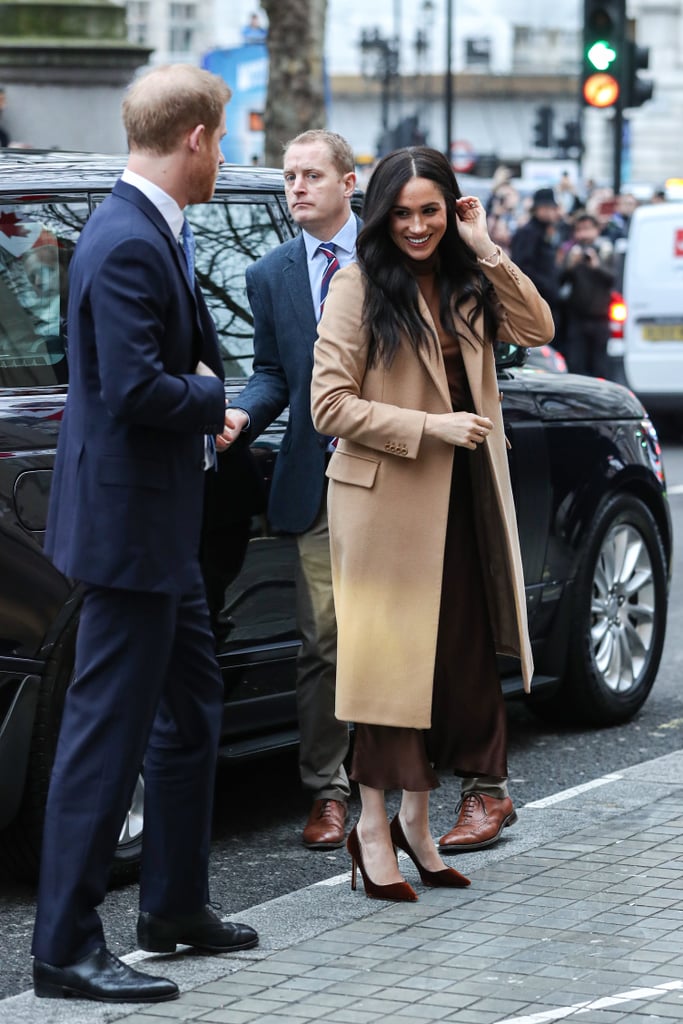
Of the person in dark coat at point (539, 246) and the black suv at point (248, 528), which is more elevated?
the person in dark coat at point (539, 246)

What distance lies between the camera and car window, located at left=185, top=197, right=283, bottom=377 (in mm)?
5578

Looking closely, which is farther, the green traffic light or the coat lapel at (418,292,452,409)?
the green traffic light

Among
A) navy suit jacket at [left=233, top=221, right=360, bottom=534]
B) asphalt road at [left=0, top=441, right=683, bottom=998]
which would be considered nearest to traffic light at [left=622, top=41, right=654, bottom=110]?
asphalt road at [left=0, top=441, right=683, bottom=998]

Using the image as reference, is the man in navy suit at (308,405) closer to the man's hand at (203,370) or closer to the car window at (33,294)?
the car window at (33,294)

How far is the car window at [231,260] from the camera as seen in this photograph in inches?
220

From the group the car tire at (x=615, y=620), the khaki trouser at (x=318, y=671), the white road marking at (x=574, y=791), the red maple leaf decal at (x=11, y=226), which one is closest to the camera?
the red maple leaf decal at (x=11, y=226)

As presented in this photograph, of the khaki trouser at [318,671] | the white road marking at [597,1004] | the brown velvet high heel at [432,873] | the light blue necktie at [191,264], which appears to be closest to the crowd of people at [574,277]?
the khaki trouser at [318,671]

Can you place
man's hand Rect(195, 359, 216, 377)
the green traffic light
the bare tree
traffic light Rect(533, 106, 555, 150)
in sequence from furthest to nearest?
traffic light Rect(533, 106, 555, 150) → the green traffic light → the bare tree → man's hand Rect(195, 359, 216, 377)

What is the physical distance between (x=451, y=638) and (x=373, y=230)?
39.5 inches

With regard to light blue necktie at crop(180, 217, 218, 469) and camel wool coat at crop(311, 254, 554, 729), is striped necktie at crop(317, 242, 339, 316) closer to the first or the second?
camel wool coat at crop(311, 254, 554, 729)

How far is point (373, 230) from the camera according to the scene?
4762mm

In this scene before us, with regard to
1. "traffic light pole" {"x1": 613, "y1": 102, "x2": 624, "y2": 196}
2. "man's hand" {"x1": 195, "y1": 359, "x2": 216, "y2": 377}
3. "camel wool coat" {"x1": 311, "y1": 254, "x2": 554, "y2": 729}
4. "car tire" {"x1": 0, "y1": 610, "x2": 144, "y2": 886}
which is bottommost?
"car tire" {"x1": 0, "y1": 610, "x2": 144, "y2": 886}

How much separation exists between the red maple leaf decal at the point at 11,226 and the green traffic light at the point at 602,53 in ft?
43.9

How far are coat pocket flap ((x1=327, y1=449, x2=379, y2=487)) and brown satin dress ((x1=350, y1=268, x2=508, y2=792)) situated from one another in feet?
0.58
